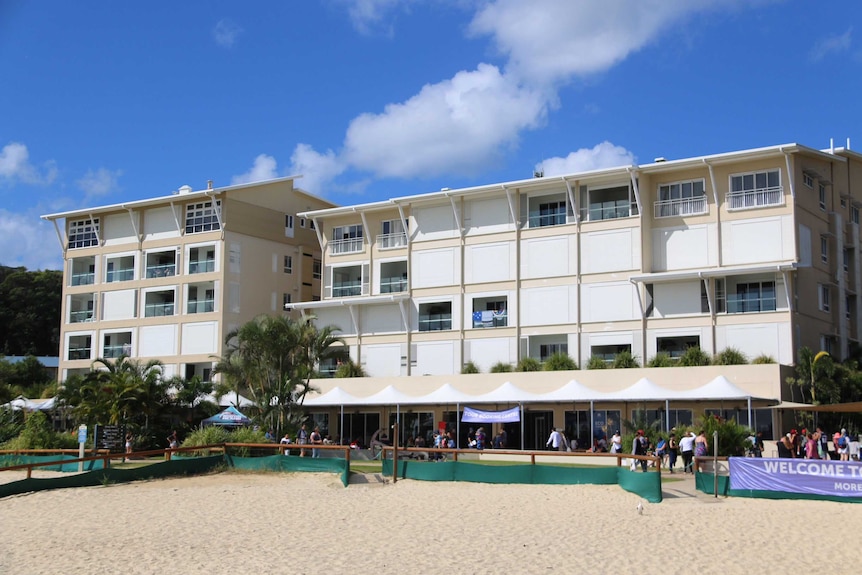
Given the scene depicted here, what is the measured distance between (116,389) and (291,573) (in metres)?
29.6

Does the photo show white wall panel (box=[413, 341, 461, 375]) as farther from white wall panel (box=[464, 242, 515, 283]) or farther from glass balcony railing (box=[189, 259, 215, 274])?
glass balcony railing (box=[189, 259, 215, 274])

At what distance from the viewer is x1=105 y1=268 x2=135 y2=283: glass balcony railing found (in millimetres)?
59069

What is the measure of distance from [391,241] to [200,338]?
12.9m

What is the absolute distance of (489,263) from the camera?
48.9 m

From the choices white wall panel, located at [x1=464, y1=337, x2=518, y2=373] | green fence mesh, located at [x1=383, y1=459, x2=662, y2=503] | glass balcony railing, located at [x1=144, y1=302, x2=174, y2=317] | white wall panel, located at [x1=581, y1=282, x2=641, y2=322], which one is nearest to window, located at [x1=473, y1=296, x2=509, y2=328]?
white wall panel, located at [x1=464, y1=337, x2=518, y2=373]

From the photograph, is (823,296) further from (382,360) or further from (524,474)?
(524,474)

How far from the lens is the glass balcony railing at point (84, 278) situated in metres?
60.6

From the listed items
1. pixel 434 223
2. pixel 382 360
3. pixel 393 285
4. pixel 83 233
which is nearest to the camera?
pixel 434 223

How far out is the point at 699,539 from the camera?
659 inches

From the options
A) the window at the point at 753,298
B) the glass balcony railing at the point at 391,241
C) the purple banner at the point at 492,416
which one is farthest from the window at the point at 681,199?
the glass balcony railing at the point at 391,241

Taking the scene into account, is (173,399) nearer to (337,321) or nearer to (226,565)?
(337,321)

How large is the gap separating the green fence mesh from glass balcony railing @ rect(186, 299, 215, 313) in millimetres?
31399

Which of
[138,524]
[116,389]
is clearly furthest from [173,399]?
[138,524]

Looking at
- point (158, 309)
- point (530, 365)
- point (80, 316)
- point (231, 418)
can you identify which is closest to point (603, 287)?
point (530, 365)
